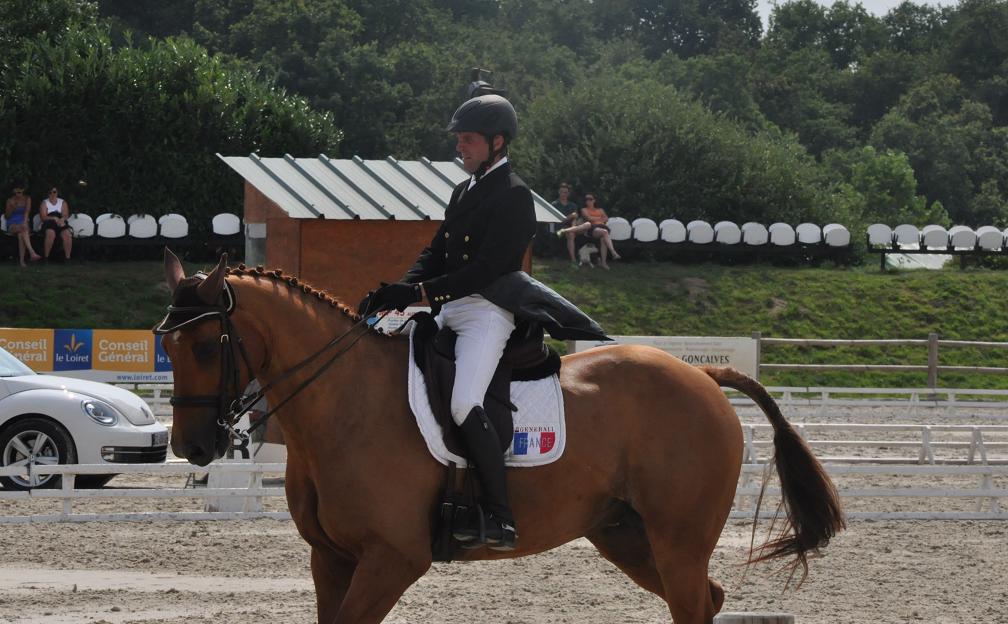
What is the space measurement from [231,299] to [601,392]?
174 centimetres

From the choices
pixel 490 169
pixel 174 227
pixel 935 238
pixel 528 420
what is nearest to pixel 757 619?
pixel 528 420

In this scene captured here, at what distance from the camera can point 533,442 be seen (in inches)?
237

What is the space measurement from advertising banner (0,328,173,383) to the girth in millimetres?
14815

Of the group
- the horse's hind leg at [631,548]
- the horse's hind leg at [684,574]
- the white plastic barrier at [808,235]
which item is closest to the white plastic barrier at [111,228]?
the white plastic barrier at [808,235]

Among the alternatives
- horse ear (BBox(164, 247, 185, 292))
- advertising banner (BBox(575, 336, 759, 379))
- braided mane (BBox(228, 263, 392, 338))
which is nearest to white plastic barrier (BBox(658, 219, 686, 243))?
advertising banner (BBox(575, 336, 759, 379))

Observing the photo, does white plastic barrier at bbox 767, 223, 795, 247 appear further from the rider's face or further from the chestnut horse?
the rider's face

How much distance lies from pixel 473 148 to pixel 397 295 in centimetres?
77

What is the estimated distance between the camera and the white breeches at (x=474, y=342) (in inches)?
229

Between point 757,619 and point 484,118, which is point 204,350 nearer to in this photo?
Result: point 484,118

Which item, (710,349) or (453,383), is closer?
(453,383)

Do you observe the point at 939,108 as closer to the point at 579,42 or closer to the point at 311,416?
the point at 579,42

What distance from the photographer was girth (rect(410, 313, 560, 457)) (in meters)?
5.87

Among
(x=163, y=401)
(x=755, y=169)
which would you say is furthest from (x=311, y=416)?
(x=755, y=169)

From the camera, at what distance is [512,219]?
19.9 feet
